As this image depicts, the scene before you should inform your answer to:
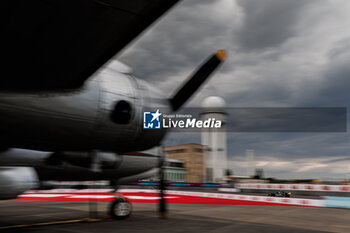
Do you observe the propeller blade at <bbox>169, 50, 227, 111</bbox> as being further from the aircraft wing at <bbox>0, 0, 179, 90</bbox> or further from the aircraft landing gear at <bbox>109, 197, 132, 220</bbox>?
the aircraft wing at <bbox>0, 0, 179, 90</bbox>

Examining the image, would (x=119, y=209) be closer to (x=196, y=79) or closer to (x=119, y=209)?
(x=119, y=209)

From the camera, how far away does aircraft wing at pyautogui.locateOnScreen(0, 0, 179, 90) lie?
4.35 meters

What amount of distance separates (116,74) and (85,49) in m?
3.87

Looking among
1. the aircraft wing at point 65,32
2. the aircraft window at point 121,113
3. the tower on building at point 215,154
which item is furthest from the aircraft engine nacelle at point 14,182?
the tower on building at point 215,154

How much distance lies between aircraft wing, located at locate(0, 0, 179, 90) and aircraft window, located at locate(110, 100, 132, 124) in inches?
101

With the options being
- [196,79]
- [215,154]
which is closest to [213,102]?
[215,154]

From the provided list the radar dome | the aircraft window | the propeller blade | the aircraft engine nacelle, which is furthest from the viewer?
the radar dome

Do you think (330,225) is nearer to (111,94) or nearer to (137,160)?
(137,160)

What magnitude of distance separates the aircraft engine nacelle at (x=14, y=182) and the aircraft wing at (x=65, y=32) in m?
2.08

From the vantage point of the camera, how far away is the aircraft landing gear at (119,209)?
1173cm

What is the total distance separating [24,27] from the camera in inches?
185

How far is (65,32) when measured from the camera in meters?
4.87

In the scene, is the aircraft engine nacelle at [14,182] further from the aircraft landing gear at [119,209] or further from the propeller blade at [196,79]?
the propeller blade at [196,79]

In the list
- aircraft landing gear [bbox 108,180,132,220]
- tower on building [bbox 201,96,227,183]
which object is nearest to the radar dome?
tower on building [bbox 201,96,227,183]
